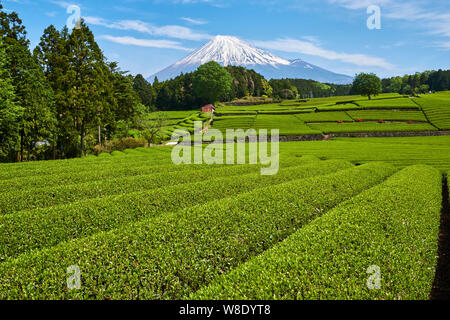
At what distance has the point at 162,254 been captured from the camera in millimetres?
6941

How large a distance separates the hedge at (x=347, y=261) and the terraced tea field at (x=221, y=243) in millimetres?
32

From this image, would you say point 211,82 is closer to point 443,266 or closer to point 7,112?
point 7,112

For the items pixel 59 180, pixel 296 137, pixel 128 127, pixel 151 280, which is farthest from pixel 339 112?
pixel 151 280

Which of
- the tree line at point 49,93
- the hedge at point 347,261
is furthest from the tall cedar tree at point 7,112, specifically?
the hedge at point 347,261

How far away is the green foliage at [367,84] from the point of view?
9025 cm

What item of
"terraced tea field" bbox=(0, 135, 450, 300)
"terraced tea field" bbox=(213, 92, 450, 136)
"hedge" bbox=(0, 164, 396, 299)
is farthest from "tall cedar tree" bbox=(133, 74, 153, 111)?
"hedge" bbox=(0, 164, 396, 299)

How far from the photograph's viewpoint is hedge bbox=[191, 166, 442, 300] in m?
5.48

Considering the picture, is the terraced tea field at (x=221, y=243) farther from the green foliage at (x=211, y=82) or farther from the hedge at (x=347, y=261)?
the green foliage at (x=211, y=82)

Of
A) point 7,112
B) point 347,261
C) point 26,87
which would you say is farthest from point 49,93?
point 347,261

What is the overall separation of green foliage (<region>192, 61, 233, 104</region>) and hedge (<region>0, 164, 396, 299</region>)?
9426 cm

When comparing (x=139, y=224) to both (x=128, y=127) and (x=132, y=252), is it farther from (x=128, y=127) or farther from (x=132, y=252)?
(x=128, y=127)

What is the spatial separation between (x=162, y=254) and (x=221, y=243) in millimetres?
1796

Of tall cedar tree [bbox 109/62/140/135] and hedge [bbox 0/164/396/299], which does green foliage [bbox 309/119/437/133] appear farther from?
hedge [bbox 0/164/396/299]

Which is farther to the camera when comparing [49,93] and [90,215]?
[49,93]
